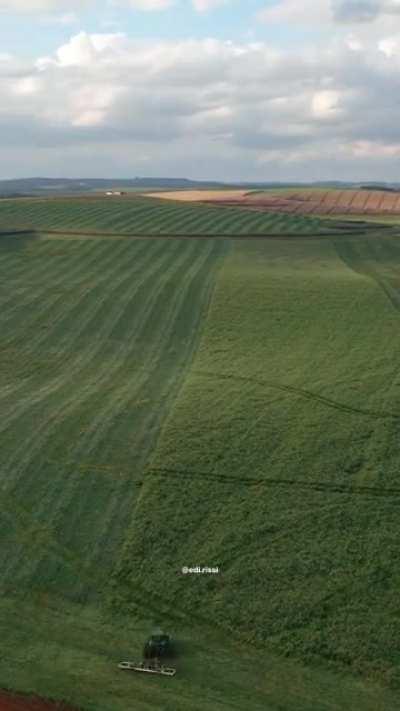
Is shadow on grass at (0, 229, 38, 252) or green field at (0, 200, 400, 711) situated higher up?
shadow on grass at (0, 229, 38, 252)

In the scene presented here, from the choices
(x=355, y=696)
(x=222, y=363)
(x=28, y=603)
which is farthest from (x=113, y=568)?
(x=222, y=363)

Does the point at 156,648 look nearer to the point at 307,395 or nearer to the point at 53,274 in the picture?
the point at 307,395

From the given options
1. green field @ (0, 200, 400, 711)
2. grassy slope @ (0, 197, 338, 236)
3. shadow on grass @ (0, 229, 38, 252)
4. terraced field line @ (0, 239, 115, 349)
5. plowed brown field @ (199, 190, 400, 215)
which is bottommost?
green field @ (0, 200, 400, 711)

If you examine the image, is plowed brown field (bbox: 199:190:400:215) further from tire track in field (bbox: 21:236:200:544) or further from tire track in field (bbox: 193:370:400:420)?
tire track in field (bbox: 193:370:400:420)

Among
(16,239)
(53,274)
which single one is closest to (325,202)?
(16,239)

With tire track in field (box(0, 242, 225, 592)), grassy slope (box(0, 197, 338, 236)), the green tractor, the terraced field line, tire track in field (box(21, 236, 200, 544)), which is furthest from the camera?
grassy slope (box(0, 197, 338, 236))

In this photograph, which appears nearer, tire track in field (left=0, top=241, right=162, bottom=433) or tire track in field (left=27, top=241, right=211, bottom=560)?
tire track in field (left=27, top=241, right=211, bottom=560)

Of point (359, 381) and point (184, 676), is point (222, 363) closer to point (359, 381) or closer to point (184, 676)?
A: point (359, 381)

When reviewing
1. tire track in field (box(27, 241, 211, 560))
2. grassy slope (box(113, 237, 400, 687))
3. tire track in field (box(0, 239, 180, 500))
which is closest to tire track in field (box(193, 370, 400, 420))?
grassy slope (box(113, 237, 400, 687))

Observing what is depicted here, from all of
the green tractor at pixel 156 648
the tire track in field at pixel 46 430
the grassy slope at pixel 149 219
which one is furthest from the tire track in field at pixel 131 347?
the grassy slope at pixel 149 219
